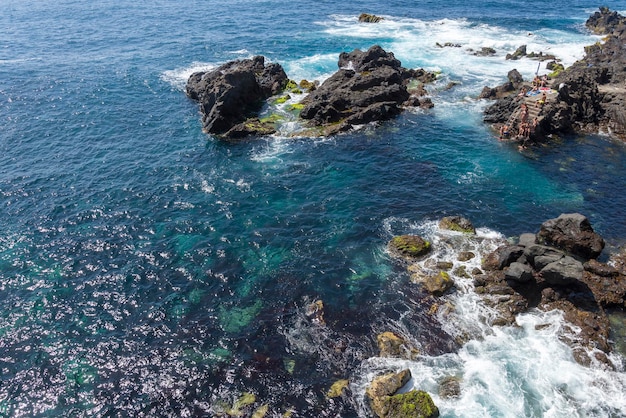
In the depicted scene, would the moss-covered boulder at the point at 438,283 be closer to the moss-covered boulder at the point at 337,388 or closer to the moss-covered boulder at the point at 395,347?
the moss-covered boulder at the point at 395,347

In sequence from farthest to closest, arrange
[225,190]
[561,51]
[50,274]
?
1. [561,51]
2. [225,190]
3. [50,274]

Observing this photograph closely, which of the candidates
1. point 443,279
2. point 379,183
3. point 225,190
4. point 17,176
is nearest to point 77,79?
point 17,176

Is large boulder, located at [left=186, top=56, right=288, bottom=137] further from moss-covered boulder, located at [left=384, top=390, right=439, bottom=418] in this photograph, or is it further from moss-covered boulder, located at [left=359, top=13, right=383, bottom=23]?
moss-covered boulder, located at [left=359, top=13, right=383, bottom=23]

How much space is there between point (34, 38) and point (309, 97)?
9911 centimetres

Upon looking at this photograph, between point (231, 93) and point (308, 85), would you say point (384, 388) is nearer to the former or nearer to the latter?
point (231, 93)

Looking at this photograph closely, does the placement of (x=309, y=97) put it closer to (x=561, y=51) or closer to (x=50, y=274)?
(x=50, y=274)

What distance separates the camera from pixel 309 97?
82.2 metres

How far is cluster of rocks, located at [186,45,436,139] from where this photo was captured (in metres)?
74.4

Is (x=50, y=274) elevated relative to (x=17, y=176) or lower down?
lower down

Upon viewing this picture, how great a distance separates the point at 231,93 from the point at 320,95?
1724 cm

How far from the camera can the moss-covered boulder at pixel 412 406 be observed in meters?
30.5

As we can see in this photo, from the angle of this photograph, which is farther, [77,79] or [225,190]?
[77,79]

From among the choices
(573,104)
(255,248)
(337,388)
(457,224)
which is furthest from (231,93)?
(573,104)

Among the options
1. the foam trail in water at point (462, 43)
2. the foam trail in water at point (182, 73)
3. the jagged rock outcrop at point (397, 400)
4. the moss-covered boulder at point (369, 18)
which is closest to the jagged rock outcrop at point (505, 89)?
the foam trail in water at point (462, 43)
